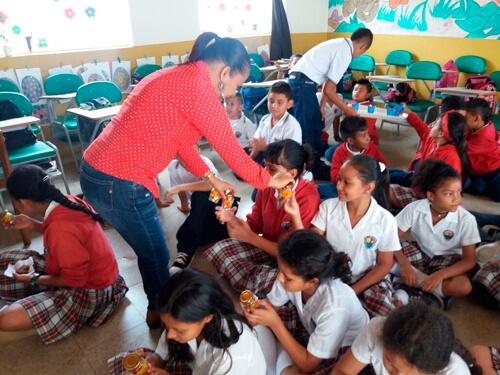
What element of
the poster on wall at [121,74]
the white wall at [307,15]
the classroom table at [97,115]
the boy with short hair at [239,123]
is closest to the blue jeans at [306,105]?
the boy with short hair at [239,123]

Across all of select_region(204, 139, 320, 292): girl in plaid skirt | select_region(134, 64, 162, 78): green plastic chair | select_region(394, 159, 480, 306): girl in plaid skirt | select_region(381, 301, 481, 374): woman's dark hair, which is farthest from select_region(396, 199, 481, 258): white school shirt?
select_region(134, 64, 162, 78): green plastic chair

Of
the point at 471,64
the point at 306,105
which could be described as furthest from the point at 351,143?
the point at 471,64

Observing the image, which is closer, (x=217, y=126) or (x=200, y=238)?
(x=217, y=126)

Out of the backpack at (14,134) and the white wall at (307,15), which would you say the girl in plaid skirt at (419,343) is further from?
the white wall at (307,15)

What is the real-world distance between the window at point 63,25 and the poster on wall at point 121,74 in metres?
0.28

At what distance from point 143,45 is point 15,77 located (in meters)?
1.58

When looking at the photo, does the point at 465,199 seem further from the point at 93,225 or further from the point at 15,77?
the point at 15,77

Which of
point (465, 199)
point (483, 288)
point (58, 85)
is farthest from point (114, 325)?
point (58, 85)

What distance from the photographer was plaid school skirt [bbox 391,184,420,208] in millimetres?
2764

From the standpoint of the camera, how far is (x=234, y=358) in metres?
1.15

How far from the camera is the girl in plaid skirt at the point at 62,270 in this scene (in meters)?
1.75

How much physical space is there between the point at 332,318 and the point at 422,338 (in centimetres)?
34

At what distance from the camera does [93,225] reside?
1840mm

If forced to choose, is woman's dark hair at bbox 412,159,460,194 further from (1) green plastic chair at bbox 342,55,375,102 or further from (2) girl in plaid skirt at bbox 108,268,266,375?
(1) green plastic chair at bbox 342,55,375,102
